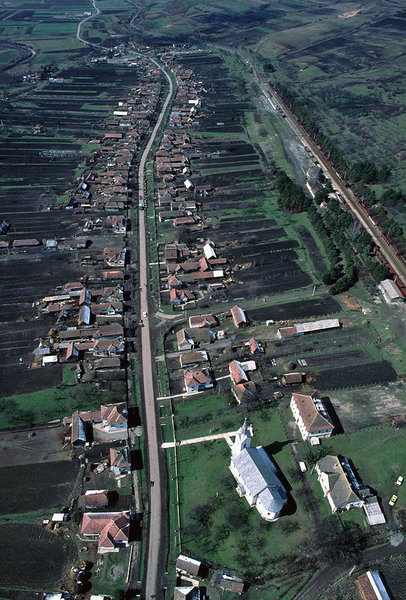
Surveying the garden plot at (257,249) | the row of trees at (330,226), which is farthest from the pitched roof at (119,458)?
the garden plot at (257,249)

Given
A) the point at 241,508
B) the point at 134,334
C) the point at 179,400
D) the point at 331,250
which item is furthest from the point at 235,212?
the point at 241,508

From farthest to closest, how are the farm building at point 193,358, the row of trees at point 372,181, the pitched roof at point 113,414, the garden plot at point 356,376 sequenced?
the row of trees at point 372,181 → the farm building at point 193,358 → the garden plot at point 356,376 → the pitched roof at point 113,414

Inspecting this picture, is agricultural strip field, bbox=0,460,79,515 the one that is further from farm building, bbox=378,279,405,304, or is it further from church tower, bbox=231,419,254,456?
farm building, bbox=378,279,405,304

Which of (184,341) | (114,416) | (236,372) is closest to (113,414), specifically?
(114,416)

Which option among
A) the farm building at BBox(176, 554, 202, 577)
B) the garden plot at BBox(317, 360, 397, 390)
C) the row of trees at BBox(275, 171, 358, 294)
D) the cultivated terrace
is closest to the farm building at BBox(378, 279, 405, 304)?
the cultivated terrace

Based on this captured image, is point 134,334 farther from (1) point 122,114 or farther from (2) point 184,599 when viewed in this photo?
(1) point 122,114

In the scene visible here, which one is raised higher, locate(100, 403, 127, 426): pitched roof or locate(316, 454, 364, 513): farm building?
locate(316, 454, 364, 513): farm building

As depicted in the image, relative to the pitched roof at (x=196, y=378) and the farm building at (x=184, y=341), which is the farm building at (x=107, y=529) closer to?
the pitched roof at (x=196, y=378)
